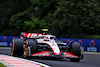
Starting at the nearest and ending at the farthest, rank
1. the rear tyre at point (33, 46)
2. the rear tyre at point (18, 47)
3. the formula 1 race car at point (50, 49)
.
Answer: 1. the formula 1 race car at point (50, 49)
2. the rear tyre at point (33, 46)
3. the rear tyre at point (18, 47)

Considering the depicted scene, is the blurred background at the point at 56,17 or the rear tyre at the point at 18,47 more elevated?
the blurred background at the point at 56,17

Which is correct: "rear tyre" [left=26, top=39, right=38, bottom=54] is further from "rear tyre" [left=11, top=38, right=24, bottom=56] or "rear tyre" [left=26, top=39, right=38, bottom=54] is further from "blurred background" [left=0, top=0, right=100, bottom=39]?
"blurred background" [left=0, top=0, right=100, bottom=39]

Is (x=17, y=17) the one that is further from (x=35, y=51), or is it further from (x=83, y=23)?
(x=35, y=51)

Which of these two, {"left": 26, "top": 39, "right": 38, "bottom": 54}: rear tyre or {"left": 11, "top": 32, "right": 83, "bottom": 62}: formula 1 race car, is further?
{"left": 26, "top": 39, "right": 38, "bottom": 54}: rear tyre

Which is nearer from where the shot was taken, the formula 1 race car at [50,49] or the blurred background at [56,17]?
the formula 1 race car at [50,49]

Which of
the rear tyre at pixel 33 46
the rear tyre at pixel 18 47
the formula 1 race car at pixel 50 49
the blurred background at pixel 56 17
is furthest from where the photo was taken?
the blurred background at pixel 56 17

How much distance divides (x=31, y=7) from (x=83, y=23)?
15.6 m

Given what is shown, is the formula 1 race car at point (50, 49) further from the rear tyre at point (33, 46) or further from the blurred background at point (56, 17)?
the blurred background at point (56, 17)

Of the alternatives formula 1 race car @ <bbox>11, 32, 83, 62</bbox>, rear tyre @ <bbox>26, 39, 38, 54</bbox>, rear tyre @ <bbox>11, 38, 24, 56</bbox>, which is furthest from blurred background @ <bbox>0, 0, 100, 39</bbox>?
rear tyre @ <bbox>26, 39, 38, 54</bbox>

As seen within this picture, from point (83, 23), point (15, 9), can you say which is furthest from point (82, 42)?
point (15, 9)

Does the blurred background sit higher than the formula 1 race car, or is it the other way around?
the blurred background

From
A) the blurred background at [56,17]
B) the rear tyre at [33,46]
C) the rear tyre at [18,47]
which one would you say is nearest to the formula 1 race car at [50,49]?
the rear tyre at [33,46]

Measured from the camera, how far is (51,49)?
17.4 metres

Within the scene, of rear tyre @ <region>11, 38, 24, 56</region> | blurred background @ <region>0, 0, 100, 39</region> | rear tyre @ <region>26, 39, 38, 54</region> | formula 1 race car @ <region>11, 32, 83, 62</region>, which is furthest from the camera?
blurred background @ <region>0, 0, 100, 39</region>
